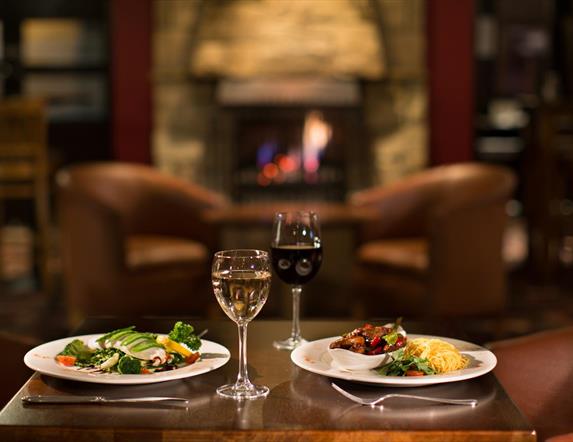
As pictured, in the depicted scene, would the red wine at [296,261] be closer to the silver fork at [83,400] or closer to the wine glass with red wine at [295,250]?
the wine glass with red wine at [295,250]

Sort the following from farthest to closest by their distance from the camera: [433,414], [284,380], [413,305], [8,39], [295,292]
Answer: [8,39]
[413,305]
[295,292]
[284,380]
[433,414]

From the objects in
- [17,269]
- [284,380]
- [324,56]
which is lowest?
[17,269]

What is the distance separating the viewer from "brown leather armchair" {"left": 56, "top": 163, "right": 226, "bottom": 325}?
151 inches

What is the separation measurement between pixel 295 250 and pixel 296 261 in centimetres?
2

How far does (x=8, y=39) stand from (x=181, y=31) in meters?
1.85

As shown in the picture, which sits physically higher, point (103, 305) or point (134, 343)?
point (134, 343)

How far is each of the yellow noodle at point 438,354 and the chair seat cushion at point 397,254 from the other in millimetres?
2320

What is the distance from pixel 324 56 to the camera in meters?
6.02

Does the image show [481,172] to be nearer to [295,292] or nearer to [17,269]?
[295,292]

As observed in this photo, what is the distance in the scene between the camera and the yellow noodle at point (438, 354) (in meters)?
1.40

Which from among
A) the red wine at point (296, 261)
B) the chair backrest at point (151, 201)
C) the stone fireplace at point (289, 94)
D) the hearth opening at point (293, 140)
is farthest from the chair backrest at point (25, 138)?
the red wine at point (296, 261)

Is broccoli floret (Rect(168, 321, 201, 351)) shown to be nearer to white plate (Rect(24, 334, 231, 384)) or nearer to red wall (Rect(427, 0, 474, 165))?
white plate (Rect(24, 334, 231, 384))

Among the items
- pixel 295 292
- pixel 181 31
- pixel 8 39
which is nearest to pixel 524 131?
pixel 181 31

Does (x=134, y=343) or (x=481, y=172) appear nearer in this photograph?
(x=134, y=343)
